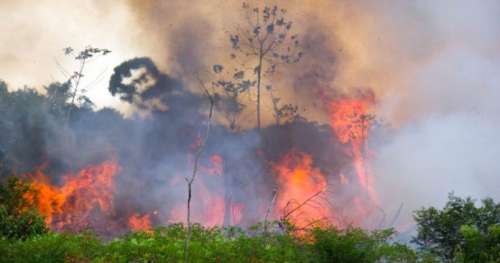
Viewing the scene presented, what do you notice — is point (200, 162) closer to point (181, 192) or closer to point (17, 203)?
point (181, 192)

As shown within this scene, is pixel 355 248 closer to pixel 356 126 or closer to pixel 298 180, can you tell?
pixel 298 180

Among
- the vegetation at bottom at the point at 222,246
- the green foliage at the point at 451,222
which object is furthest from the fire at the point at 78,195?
the green foliage at the point at 451,222

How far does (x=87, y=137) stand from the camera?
4750 centimetres

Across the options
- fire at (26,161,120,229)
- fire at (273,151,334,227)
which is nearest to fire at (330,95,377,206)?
fire at (273,151,334,227)

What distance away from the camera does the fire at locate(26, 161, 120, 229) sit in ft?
132

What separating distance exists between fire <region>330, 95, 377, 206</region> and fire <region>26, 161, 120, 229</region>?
877 inches

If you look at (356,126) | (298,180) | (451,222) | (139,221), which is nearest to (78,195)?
(139,221)

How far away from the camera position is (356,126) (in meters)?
52.5

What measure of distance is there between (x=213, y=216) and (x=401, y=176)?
60.9ft

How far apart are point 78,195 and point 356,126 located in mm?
27148

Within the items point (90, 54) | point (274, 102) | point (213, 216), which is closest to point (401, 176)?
point (274, 102)

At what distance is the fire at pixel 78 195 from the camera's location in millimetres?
40188

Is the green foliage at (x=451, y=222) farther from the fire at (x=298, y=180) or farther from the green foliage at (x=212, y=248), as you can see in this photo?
the fire at (x=298, y=180)

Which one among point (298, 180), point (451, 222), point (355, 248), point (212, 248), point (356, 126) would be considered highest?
point (356, 126)
